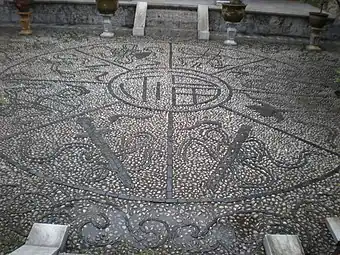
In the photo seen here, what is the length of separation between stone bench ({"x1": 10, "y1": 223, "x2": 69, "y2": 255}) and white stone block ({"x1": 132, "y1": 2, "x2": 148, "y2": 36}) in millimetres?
5250

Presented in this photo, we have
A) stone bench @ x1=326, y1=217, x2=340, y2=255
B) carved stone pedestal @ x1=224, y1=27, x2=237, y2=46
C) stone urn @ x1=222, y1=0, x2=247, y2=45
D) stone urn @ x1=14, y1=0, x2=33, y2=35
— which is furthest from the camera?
carved stone pedestal @ x1=224, y1=27, x2=237, y2=46

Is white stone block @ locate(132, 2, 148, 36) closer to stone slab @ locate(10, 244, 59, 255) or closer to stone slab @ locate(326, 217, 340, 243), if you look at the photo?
stone slab @ locate(326, 217, 340, 243)

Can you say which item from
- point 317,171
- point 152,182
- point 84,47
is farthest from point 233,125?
point 84,47

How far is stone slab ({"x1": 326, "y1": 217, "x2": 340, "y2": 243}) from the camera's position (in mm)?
2164

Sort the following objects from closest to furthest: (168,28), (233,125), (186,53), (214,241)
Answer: (214,241)
(233,125)
(186,53)
(168,28)

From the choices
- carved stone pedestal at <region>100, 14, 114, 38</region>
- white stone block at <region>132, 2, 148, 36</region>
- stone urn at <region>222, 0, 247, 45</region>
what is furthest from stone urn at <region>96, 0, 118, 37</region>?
stone urn at <region>222, 0, 247, 45</region>

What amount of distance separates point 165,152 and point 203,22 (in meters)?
4.56

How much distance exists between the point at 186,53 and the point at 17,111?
3.06m

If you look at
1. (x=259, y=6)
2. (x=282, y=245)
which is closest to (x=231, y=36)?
(x=259, y=6)

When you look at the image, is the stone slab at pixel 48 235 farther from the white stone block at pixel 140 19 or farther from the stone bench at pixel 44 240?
the white stone block at pixel 140 19

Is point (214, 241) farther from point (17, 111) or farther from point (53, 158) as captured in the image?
point (17, 111)

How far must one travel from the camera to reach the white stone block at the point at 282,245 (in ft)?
6.41

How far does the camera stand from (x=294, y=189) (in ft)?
8.67

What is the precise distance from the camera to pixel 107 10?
6.45m
